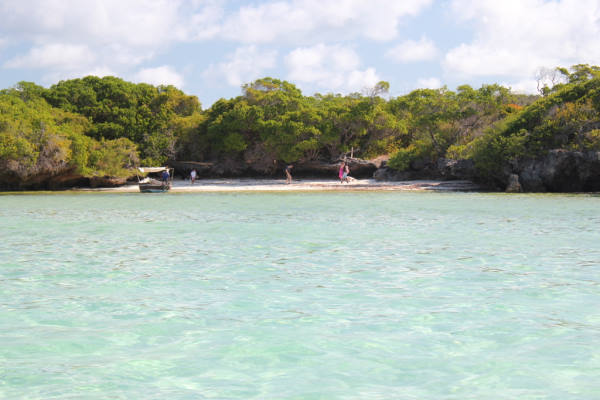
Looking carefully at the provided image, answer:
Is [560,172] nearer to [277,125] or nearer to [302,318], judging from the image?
[277,125]

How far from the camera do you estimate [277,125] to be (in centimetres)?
4300

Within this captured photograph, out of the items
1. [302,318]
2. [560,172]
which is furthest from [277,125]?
[302,318]

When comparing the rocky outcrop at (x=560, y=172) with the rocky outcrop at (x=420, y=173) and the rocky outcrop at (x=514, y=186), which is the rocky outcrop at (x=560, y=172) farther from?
the rocky outcrop at (x=420, y=173)

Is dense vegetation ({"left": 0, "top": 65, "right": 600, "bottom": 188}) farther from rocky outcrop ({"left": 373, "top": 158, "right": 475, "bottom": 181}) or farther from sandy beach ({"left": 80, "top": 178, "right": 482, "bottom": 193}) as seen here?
sandy beach ({"left": 80, "top": 178, "right": 482, "bottom": 193})

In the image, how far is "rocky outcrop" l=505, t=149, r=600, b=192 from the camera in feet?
95.8

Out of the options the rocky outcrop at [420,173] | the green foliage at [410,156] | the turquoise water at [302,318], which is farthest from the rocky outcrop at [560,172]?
the turquoise water at [302,318]

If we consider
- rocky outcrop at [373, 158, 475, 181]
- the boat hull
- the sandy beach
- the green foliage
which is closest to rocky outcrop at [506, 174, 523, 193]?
the sandy beach

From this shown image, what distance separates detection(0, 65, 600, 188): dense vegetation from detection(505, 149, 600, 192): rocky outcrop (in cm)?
69

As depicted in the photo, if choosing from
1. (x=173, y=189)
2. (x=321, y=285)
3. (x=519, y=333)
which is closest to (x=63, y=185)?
(x=173, y=189)

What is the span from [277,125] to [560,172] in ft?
66.7

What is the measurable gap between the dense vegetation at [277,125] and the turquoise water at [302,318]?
22.7 m

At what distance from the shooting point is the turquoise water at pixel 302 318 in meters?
4.00

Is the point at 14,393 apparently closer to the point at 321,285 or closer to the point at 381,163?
the point at 321,285

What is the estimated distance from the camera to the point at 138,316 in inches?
223
